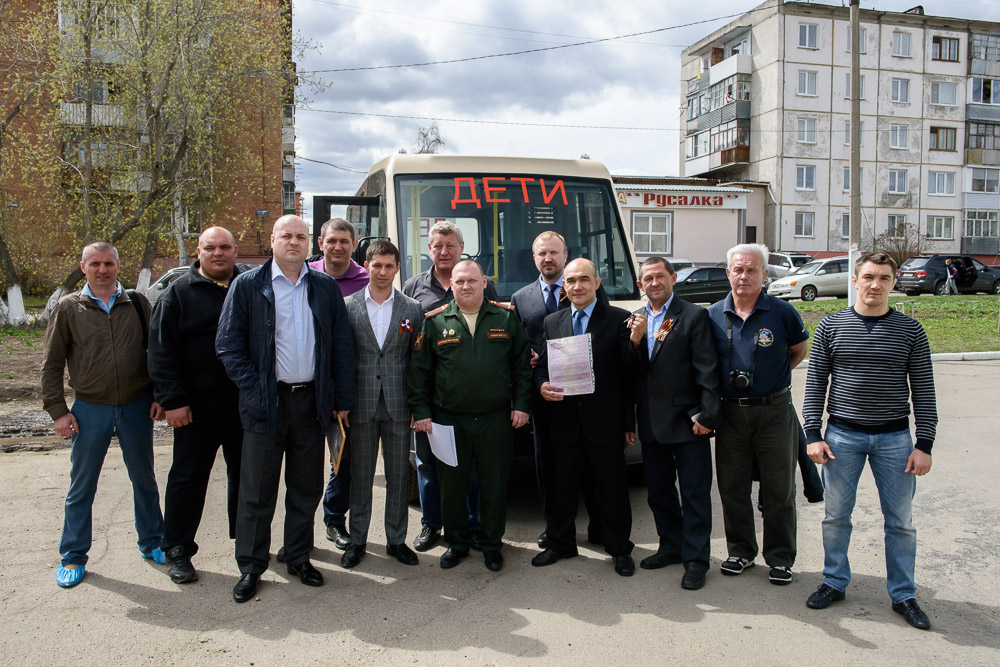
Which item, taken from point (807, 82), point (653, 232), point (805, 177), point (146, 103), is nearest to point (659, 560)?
point (146, 103)

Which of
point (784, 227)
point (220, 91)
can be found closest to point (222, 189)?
point (220, 91)

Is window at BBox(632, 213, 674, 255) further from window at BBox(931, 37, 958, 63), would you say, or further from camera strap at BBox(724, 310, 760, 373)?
camera strap at BBox(724, 310, 760, 373)

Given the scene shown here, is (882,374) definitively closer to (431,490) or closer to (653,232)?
(431,490)

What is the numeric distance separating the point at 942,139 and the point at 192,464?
54.2 meters

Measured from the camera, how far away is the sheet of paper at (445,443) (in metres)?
4.41

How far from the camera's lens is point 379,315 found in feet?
14.9

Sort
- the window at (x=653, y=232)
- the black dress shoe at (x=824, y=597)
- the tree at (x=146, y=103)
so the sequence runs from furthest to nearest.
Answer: the window at (x=653, y=232) → the tree at (x=146, y=103) → the black dress shoe at (x=824, y=597)

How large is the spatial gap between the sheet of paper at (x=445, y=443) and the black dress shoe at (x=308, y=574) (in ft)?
3.11

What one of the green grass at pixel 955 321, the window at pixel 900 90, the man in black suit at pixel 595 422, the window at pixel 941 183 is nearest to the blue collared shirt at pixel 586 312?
the man in black suit at pixel 595 422

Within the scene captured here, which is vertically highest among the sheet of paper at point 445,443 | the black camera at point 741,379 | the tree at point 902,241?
the tree at point 902,241

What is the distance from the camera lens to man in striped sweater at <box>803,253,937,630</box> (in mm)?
3666

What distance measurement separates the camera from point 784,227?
143ft

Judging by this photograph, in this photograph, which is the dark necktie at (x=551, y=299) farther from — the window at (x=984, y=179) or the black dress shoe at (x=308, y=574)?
the window at (x=984, y=179)

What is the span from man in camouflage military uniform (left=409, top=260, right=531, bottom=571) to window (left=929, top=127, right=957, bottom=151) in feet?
171
